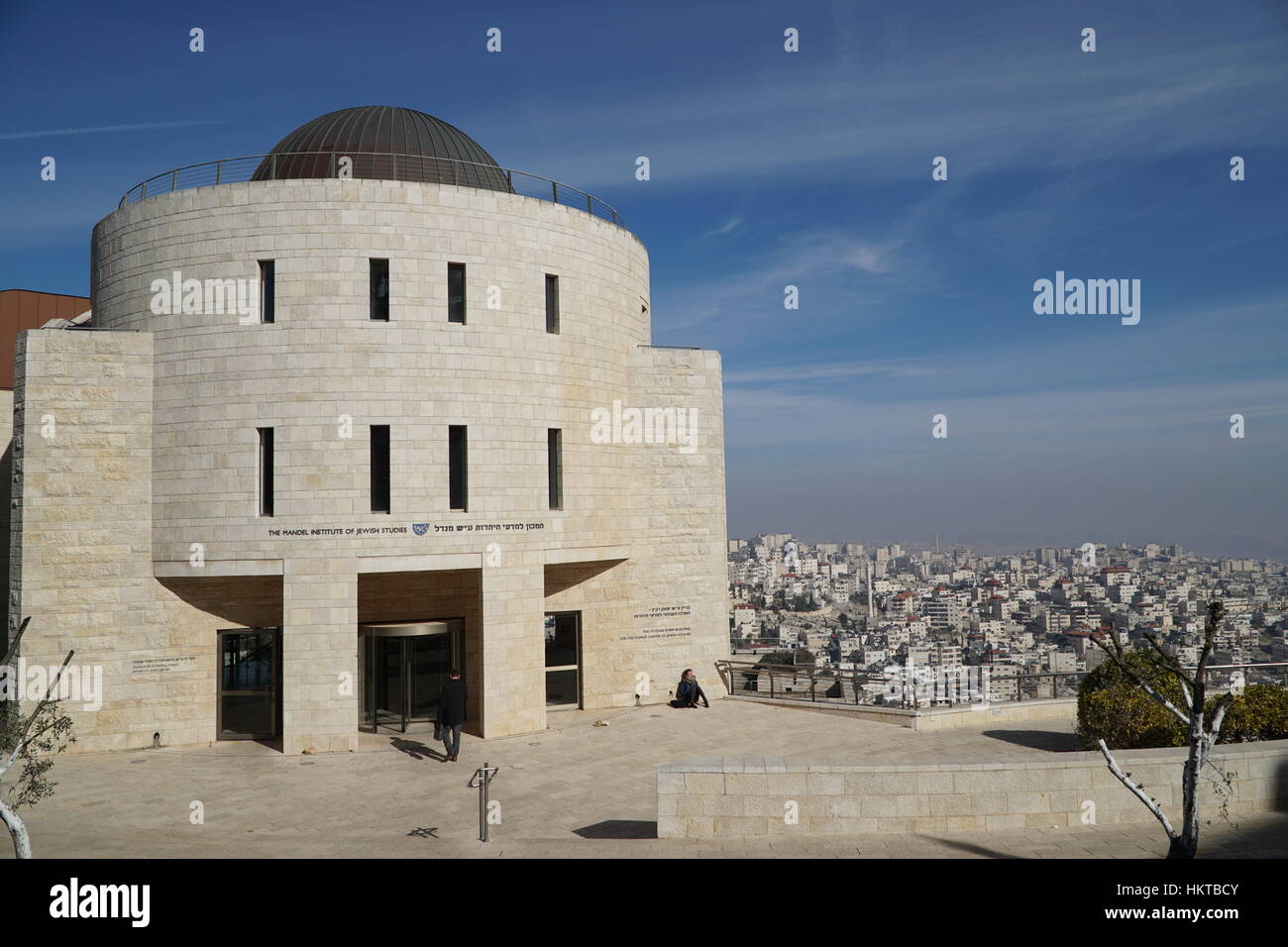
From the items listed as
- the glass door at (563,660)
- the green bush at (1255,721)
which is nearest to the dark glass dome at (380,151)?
the glass door at (563,660)

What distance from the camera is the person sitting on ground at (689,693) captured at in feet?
71.1

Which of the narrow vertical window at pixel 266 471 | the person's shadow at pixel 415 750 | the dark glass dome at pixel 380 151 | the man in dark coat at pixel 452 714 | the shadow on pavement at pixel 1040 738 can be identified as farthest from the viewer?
the dark glass dome at pixel 380 151

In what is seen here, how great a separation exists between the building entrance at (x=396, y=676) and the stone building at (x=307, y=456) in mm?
68

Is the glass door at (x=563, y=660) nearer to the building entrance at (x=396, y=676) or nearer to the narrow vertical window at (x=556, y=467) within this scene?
the building entrance at (x=396, y=676)

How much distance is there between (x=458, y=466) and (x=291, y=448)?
3.55m

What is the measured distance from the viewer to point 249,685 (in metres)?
19.4

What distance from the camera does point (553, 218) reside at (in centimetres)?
2048

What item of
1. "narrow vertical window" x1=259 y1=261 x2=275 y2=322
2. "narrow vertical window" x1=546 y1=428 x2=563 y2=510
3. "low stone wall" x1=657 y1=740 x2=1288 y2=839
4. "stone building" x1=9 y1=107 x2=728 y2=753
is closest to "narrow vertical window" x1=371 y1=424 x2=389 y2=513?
"stone building" x1=9 y1=107 x2=728 y2=753

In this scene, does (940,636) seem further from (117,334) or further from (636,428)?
(117,334)

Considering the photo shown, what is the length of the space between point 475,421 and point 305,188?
631 centimetres

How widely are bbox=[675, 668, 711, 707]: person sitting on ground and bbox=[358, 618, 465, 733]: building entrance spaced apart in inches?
246

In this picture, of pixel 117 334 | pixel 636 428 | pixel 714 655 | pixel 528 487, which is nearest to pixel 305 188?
pixel 117 334

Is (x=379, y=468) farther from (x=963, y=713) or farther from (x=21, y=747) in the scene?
(x=963, y=713)

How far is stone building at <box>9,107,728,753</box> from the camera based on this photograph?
58.4 ft
